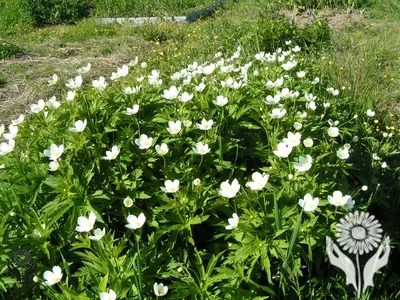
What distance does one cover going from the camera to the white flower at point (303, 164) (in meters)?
2.16

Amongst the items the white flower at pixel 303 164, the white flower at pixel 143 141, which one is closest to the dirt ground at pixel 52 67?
the white flower at pixel 143 141

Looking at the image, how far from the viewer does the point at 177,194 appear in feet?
7.27

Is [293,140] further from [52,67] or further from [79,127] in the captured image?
[52,67]

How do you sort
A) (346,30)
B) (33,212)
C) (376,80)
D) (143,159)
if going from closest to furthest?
(33,212)
(143,159)
(376,80)
(346,30)

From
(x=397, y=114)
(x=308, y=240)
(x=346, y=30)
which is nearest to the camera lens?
(x=308, y=240)

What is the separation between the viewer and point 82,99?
271 centimetres

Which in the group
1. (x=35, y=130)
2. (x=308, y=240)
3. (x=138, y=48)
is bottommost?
(x=138, y=48)

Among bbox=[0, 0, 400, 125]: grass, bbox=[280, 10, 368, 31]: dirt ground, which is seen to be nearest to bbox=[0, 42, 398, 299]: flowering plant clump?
bbox=[0, 0, 400, 125]: grass

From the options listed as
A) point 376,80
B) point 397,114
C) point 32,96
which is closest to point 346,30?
point 376,80

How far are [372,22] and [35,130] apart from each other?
6.09 m

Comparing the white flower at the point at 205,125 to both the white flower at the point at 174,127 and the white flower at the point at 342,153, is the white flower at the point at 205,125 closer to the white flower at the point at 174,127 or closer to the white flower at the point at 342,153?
the white flower at the point at 174,127

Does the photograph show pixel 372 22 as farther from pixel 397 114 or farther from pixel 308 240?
pixel 308 240

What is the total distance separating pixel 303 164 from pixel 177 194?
0.63 m

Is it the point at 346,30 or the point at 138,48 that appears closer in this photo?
the point at 346,30
